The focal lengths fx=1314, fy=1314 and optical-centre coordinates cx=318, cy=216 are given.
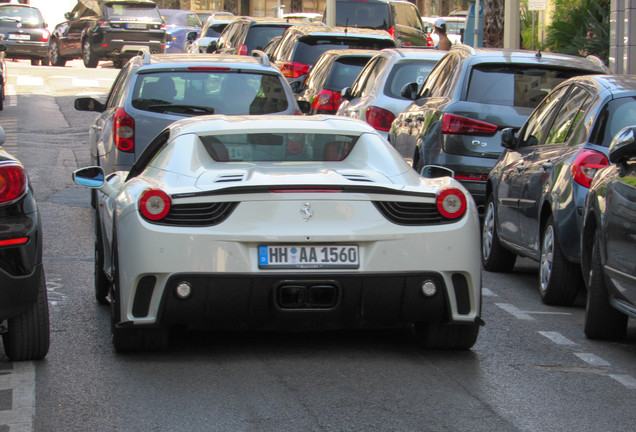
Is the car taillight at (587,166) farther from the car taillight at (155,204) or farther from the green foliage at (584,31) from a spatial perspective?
the green foliage at (584,31)

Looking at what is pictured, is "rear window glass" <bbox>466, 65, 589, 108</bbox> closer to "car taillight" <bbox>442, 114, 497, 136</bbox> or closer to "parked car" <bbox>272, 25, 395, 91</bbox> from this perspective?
"car taillight" <bbox>442, 114, 497, 136</bbox>

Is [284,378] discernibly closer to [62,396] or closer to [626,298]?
[62,396]

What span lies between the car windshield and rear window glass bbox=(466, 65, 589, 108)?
29824 mm

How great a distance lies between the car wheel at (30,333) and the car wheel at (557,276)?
3.80 m

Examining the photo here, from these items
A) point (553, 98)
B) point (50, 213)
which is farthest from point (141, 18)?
point (553, 98)

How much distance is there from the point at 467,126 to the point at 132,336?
20.2 feet

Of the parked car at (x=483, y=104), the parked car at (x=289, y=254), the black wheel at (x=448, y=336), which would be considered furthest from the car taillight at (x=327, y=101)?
the parked car at (x=289, y=254)

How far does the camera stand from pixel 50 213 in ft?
44.7

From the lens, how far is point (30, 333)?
6.75 metres

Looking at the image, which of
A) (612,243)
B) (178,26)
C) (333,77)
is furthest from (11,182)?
(178,26)

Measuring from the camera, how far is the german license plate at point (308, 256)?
6.59 m

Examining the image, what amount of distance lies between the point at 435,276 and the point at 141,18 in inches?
1353

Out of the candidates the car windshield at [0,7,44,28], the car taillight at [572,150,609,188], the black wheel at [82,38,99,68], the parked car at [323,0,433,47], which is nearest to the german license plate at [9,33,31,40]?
the car windshield at [0,7,44,28]

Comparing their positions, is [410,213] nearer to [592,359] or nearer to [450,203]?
[450,203]
